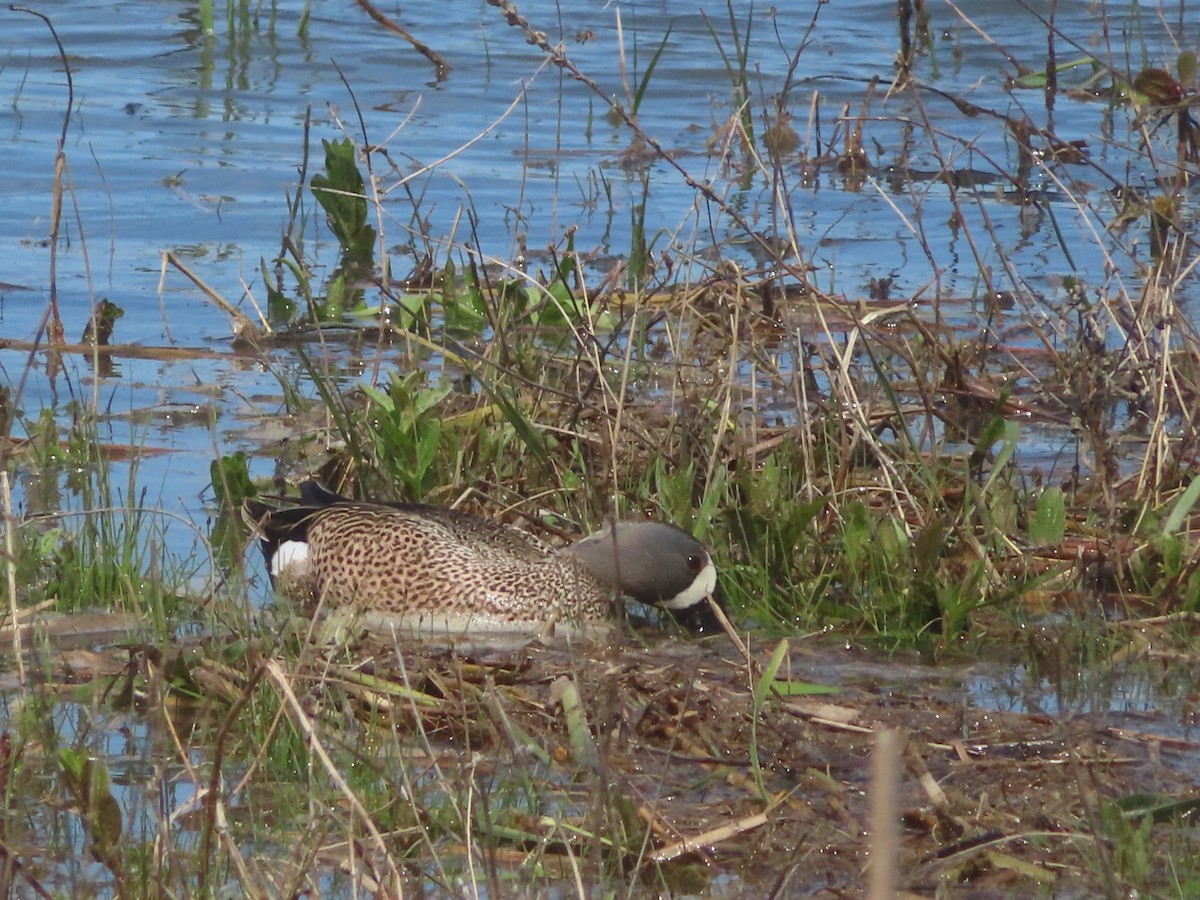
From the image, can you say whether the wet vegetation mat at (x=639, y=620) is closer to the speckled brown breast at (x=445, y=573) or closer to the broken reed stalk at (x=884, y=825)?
the broken reed stalk at (x=884, y=825)

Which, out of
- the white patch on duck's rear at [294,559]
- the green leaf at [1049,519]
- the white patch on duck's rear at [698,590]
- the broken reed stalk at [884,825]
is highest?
the broken reed stalk at [884,825]

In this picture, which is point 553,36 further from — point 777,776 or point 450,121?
point 777,776

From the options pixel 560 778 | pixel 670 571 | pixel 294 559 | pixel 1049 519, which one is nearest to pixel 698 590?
pixel 670 571

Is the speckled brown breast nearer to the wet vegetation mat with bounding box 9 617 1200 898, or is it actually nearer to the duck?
the duck

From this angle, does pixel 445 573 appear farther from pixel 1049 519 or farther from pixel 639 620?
pixel 1049 519

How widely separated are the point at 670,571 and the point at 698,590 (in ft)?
0.26

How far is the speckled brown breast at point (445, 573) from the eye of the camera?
4977 millimetres

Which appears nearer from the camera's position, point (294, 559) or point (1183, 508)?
point (1183, 508)

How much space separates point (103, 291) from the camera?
7.80m

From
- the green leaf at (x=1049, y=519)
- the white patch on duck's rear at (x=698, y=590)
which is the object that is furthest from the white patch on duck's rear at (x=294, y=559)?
the green leaf at (x=1049, y=519)

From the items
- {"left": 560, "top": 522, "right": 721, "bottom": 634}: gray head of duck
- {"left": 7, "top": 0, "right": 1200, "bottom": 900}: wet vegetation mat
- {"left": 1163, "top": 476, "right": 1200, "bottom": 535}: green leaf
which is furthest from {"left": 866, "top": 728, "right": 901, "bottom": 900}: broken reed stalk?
{"left": 1163, "top": 476, "right": 1200, "bottom": 535}: green leaf

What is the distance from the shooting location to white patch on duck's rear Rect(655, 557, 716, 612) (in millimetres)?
4828

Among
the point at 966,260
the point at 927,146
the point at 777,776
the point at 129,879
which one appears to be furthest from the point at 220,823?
the point at 927,146

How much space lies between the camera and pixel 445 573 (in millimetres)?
4996
